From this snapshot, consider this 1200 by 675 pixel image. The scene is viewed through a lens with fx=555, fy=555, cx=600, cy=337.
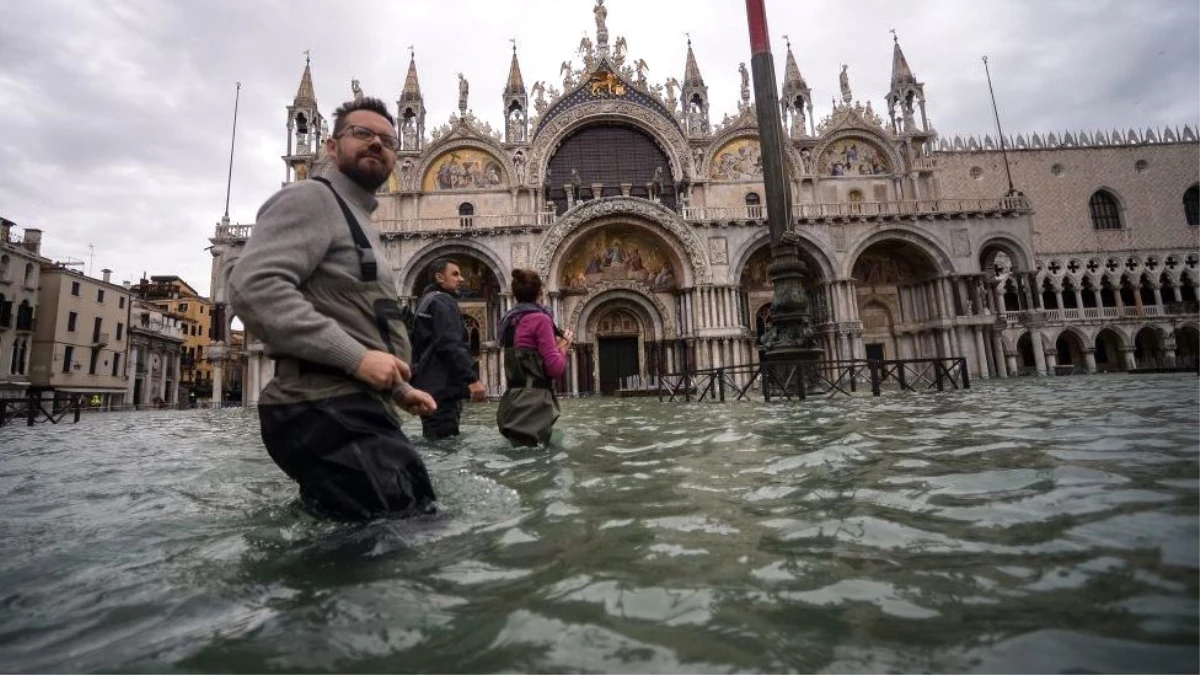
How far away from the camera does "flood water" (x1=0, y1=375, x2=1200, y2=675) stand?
3.89ft

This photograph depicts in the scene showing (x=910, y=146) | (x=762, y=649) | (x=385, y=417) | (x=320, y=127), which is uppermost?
(x=320, y=127)

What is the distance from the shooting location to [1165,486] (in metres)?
2.38

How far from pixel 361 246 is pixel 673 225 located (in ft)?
66.9

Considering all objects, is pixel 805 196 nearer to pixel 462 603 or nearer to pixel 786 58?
pixel 786 58

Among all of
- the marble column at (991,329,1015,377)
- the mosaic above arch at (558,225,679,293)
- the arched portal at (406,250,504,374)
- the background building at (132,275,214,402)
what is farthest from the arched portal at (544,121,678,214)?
the background building at (132,275,214,402)

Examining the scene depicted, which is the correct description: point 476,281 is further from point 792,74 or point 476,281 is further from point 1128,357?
point 1128,357

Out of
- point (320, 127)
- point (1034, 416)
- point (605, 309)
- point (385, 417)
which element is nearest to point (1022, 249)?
point (605, 309)

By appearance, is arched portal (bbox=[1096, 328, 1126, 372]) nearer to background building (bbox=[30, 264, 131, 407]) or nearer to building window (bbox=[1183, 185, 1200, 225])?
building window (bbox=[1183, 185, 1200, 225])

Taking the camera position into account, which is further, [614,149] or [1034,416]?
[614,149]

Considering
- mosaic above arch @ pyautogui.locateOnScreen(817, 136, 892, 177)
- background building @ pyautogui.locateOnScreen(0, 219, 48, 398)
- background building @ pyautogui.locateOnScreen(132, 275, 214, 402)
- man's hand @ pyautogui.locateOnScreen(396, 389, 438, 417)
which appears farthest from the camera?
background building @ pyautogui.locateOnScreen(132, 275, 214, 402)

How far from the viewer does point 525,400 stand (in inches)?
195

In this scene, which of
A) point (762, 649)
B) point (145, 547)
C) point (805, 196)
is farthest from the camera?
point (805, 196)

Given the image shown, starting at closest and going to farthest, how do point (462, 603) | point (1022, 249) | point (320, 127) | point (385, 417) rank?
1. point (462, 603)
2. point (385, 417)
3. point (1022, 249)
4. point (320, 127)

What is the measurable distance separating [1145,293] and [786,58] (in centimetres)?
2718
